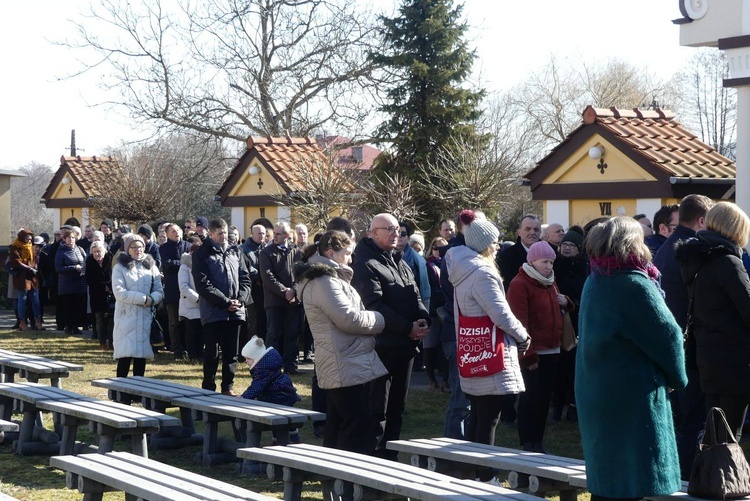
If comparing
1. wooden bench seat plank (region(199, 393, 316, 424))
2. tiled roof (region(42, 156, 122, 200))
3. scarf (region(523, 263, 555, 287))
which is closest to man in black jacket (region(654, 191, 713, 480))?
scarf (region(523, 263, 555, 287))

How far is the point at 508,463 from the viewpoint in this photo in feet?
21.4

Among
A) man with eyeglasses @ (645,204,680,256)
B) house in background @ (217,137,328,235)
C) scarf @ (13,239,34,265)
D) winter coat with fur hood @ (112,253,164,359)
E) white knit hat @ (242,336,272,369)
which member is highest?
house in background @ (217,137,328,235)

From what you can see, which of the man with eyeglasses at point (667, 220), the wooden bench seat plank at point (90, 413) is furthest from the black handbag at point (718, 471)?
the wooden bench seat plank at point (90, 413)

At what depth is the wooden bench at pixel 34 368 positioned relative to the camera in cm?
1062

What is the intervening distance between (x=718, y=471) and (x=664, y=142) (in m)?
13.8

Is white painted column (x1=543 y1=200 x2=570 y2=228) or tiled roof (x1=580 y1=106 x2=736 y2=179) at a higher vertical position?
tiled roof (x1=580 y1=106 x2=736 y2=179)

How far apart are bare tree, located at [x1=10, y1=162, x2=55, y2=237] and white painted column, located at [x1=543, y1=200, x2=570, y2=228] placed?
59.6 m

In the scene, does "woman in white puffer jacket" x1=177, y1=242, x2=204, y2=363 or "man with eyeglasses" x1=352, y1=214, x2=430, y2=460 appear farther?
"woman in white puffer jacket" x1=177, y1=242, x2=204, y2=363

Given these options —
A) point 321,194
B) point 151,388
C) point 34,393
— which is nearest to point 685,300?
point 151,388

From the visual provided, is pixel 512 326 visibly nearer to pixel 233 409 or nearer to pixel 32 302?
pixel 233 409

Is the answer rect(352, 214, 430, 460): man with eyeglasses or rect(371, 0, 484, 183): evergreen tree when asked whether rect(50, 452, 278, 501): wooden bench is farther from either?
rect(371, 0, 484, 183): evergreen tree

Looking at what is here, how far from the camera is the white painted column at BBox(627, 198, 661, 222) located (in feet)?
56.4

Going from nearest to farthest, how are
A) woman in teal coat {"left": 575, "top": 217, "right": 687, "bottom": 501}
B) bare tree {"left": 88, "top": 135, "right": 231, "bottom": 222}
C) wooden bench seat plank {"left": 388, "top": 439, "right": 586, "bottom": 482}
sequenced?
woman in teal coat {"left": 575, "top": 217, "right": 687, "bottom": 501}
wooden bench seat plank {"left": 388, "top": 439, "right": 586, "bottom": 482}
bare tree {"left": 88, "top": 135, "right": 231, "bottom": 222}

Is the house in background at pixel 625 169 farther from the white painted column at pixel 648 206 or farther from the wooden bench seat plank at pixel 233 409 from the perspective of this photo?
the wooden bench seat plank at pixel 233 409
